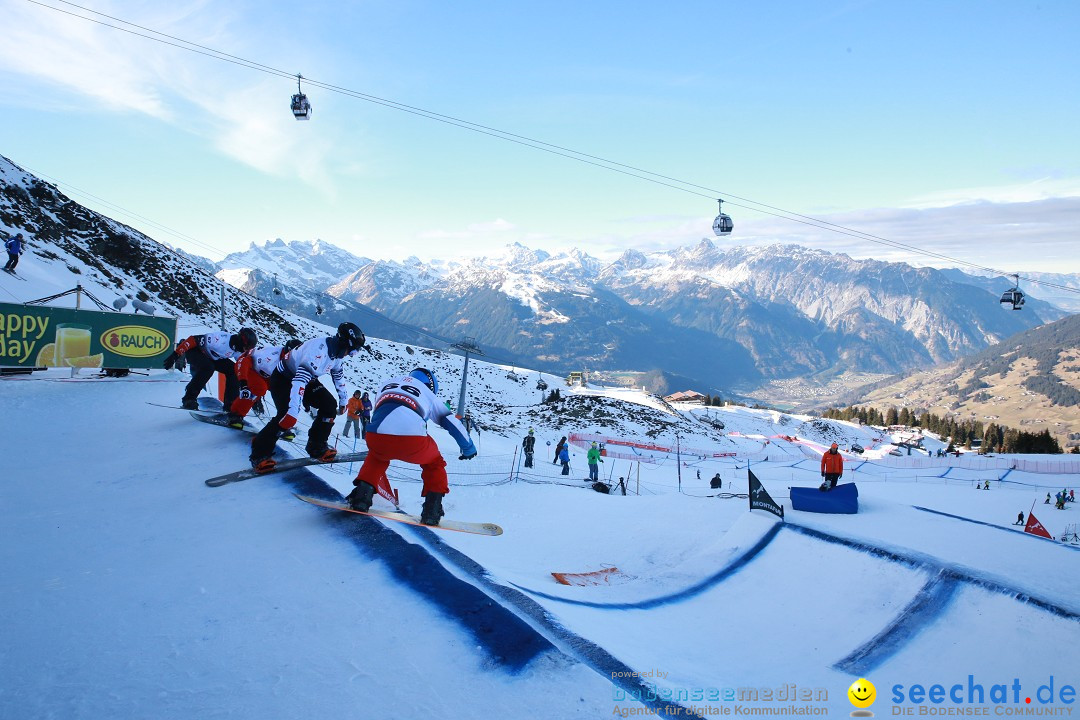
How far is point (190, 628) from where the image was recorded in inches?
157

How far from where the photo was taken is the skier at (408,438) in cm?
607

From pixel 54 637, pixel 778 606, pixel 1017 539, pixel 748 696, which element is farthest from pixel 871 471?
pixel 54 637

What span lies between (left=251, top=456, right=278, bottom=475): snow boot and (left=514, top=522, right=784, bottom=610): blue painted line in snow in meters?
4.40

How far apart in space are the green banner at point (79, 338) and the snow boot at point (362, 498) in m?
15.7

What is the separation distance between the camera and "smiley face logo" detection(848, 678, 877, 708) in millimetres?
4395

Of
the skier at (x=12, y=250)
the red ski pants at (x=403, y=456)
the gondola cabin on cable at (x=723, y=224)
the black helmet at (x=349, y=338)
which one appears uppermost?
the gondola cabin on cable at (x=723, y=224)

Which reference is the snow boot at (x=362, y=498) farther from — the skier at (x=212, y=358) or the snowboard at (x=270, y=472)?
the skier at (x=212, y=358)

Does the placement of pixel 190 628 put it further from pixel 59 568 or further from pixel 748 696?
pixel 748 696

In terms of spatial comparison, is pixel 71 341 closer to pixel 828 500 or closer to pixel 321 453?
pixel 321 453

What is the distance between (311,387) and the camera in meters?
7.96

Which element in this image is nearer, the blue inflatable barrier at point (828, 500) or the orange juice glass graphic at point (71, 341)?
the blue inflatable barrier at point (828, 500)

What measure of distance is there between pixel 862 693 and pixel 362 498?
489cm

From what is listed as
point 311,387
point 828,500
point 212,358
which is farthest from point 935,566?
point 212,358

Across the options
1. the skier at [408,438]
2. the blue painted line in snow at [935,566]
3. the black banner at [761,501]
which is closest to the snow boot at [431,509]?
the skier at [408,438]
